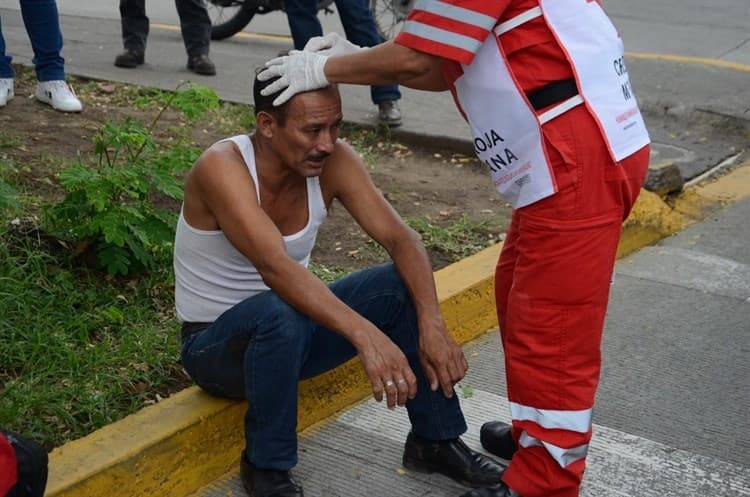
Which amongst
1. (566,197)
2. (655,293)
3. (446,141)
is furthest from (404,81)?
(446,141)

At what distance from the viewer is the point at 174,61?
7695 millimetres

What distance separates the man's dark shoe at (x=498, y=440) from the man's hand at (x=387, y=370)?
551 millimetres

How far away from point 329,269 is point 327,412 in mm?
914

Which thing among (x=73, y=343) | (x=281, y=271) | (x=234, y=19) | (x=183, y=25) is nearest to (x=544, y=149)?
(x=281, y=271)

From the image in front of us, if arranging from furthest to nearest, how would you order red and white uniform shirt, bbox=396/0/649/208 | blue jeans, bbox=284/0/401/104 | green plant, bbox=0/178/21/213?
blue jeans, bbox=284/0/401/104, green plant, bbox=0/178/21/213, red and white uniform shirt, bbox=396/0/649/208

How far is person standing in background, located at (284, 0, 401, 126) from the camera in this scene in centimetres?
588

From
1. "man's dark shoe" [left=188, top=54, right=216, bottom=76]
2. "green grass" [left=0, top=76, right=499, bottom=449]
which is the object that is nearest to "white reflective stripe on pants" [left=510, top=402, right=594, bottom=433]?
"green grass" [left=0, top=76, right=499, bottom=449]

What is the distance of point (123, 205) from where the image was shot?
384 centimetres

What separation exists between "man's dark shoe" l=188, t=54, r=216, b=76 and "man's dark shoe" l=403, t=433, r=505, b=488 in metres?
4.61

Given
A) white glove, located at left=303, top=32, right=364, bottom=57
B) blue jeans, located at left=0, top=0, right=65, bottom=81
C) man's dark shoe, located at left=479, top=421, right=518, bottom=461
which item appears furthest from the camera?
blue jeans, located at left=0, top=0, right=65, bottom=81

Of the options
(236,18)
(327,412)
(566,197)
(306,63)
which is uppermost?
(306,63)

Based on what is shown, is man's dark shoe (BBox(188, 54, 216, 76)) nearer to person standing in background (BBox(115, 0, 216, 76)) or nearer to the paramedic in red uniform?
person standing in background (BBox(115, 0, 216, 76))

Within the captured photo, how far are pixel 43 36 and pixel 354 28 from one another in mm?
1606

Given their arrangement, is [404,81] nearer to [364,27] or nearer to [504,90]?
[504,90]
